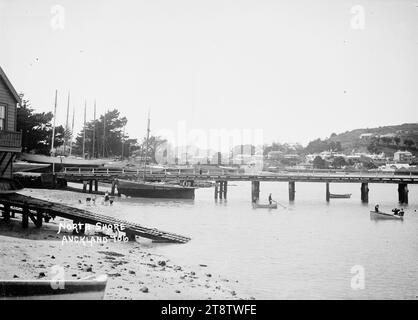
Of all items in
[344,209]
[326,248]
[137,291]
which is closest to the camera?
[137,291]

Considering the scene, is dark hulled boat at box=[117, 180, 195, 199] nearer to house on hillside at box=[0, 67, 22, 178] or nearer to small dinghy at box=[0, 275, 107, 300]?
house on hillside at box=[0, 67, 22, 178]

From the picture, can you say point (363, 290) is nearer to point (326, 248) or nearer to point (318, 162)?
point (326, 248)

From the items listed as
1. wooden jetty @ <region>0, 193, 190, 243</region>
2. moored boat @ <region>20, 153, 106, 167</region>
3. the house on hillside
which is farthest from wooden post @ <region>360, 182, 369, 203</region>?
the house on hillside

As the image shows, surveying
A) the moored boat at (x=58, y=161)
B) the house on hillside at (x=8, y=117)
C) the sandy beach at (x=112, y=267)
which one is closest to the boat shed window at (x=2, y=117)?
the house on hillside at (x=8, y=117)

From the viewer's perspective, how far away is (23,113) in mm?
39562

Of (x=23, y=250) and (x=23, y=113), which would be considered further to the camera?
(x=23, y=113)

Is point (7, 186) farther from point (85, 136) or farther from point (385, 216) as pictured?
point (85, 136)

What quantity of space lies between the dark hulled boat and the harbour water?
10890 mm

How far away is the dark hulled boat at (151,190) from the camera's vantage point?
49.4 meters

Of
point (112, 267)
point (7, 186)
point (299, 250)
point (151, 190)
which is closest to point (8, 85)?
point (7, 186)

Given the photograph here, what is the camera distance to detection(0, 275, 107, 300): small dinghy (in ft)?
26.3
